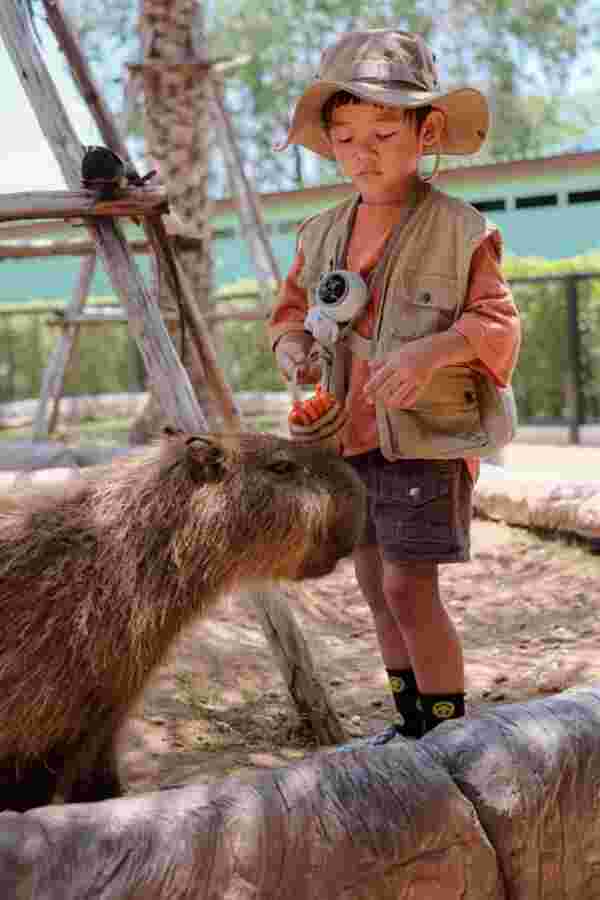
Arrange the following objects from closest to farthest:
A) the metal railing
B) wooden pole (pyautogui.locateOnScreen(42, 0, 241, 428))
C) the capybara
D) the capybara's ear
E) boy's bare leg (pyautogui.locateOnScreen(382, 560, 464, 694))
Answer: the capybara < the capybara's ear < boy's bare leg (pyautogui.locateOnScreen(382, 560, 464, 694)) < wooden pole (pyautogui.locateOnScreen(42, 0, 241, 428)) < the metal railing

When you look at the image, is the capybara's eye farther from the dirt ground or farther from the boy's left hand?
the dirt ground

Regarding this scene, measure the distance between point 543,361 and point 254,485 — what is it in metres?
11.4

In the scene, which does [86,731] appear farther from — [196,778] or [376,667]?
[376,667]

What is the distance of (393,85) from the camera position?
122 inches

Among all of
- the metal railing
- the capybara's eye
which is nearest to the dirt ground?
the capybara's eye

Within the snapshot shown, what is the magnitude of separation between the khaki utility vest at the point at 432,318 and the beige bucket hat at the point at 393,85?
236 millimetres

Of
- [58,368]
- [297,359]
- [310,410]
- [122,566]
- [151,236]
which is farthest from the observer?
[58,368]

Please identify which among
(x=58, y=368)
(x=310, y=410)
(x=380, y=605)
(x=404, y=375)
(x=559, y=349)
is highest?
(x=404, y=375)

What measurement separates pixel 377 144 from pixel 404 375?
71 centimetres

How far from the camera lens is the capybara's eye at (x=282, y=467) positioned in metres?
2.88

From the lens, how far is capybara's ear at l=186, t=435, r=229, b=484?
9.32 feet

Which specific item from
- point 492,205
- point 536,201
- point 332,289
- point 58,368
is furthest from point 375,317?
point 492,205

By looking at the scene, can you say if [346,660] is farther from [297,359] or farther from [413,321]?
[413,321]

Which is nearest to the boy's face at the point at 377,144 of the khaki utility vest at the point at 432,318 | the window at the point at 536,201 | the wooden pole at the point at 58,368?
the khaki utility vest at the point at 432,318
